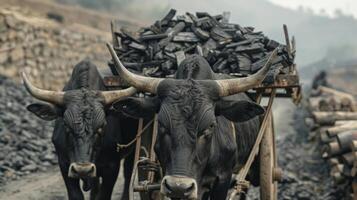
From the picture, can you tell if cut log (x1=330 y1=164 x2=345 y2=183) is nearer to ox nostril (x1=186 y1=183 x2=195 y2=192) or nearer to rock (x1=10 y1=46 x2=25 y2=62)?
ox nostril (x1=186 y1=183 x2=195 y2=192)

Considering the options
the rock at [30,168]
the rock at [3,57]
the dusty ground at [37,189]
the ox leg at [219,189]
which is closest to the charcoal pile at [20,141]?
the rock at [30,168]

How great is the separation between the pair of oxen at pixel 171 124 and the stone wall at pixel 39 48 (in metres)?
10.5

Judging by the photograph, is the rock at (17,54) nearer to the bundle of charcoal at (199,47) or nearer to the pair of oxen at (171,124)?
the bundle of charcoal at (199,47)

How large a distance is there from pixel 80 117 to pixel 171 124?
1479 mm

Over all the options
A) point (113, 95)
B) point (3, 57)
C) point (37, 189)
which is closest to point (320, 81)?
point (3, 57)

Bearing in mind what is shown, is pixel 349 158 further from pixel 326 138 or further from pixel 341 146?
pixel 326 138

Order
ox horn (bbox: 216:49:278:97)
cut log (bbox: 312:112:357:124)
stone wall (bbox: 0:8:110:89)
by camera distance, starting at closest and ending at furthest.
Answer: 1. ox horn (bbox: 216:49:278:97)
2. cut log (bbox: 312:112:357:124)
3. stone wall (bbox: 0:8:110:89)

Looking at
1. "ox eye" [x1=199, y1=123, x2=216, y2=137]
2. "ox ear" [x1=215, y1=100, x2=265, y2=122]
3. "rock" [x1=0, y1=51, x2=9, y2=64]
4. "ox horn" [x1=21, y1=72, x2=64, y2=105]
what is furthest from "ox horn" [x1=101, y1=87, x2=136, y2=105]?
"rock" [x1=0, y1=51, x2=9, y2=64]

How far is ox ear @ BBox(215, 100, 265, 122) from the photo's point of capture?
5043mm

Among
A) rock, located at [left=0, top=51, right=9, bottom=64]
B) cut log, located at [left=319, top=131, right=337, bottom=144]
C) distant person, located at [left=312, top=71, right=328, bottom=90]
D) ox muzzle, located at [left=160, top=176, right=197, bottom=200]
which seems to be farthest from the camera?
distant person, located at [left=312, top=71, right=328, bottom=90]

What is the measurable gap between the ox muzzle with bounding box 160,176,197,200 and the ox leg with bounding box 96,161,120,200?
2.32m

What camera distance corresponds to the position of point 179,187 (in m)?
4.38

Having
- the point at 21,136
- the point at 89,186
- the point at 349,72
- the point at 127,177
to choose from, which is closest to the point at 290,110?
the point at 349,72

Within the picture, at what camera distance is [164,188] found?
4.45 meters
